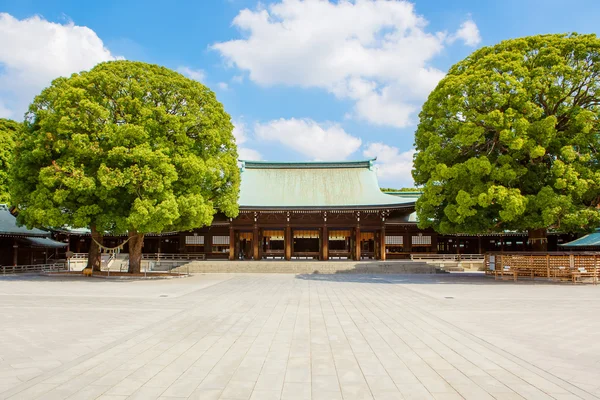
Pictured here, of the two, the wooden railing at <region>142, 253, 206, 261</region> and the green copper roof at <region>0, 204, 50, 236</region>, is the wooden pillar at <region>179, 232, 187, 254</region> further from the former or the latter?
the green copper roof at <region>0, 204, 50, 236</region>

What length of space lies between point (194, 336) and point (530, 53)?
2236cm

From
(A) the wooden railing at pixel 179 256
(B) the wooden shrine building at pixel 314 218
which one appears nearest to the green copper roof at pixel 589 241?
(B) the wooden shrine building at pixel 314 218

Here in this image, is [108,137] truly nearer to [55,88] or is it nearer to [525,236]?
[55,88]

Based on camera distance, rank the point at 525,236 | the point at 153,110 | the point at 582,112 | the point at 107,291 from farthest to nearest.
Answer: the point at 525,236
the point at 153,110
the point at 582,112
the point at 107,291

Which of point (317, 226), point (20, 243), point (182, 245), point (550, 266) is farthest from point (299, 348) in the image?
point (182, 245)

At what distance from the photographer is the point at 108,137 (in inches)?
803

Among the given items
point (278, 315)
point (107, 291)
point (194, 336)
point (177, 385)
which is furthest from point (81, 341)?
point (107, 291)

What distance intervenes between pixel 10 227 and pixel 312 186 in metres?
22.3

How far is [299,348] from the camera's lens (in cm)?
739

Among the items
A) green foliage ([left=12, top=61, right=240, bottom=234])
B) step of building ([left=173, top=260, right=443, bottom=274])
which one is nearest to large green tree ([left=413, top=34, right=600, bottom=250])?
step of building ([left=173, top=260, right=443, bottom=274])

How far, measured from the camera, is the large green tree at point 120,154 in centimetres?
2003

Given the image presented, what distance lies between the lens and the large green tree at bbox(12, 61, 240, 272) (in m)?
20.0

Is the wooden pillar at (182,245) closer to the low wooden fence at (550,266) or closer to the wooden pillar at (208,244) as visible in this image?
the wooden pillar at (208,244)

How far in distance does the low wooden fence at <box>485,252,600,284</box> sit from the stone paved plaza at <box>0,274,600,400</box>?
26.5 ft
